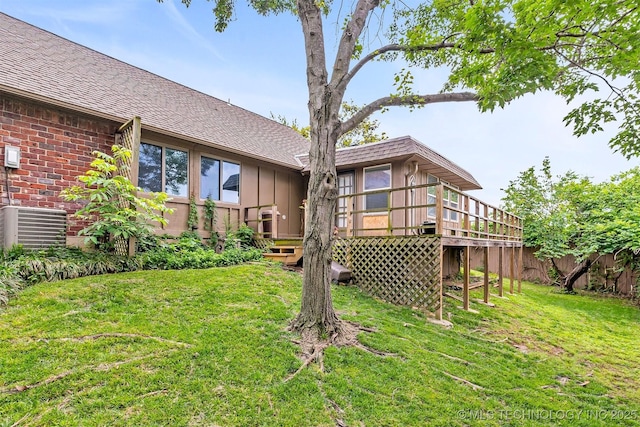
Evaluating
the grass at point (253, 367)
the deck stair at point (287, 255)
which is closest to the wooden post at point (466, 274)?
the grass at point (253, 367)

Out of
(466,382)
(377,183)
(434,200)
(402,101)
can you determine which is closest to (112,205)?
(402,101)

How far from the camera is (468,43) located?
3.53 metres

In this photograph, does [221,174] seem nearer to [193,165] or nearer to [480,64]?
[193,165]

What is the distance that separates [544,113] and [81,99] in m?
14.2

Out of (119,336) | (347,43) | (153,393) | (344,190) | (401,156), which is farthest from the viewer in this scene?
(344,190)

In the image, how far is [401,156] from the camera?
8.63 metres

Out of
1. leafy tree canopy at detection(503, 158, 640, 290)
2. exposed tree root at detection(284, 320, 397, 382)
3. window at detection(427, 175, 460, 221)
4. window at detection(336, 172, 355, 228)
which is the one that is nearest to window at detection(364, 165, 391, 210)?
window at detection(336, 172, 355, 228)

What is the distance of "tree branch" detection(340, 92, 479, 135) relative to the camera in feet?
14.4

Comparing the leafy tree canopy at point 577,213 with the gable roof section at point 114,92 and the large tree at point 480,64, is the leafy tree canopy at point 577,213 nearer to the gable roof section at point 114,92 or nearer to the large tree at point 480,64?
the large tree at point 480,64

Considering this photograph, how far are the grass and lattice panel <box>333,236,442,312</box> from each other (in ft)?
1.67

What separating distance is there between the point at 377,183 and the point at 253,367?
7.31 m

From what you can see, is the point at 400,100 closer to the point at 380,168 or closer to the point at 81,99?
the point at 380,168

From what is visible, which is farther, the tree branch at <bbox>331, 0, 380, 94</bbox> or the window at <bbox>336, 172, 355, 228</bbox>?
the window at <bbox>336, 172, 355, 228</bbox>

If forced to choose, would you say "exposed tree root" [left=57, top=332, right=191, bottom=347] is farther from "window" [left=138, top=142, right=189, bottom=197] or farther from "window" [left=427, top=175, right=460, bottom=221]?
"window" [left=427, top=175, right=460, bottom=221]
